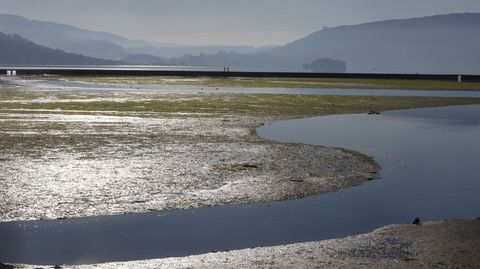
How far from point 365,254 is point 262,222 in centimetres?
376

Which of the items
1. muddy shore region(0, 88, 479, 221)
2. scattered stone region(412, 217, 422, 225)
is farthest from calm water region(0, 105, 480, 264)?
muddy shore region(0, 88, 479, 221)

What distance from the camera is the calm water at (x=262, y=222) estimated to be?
1329 cm

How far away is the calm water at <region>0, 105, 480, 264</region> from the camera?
13289 millimetres

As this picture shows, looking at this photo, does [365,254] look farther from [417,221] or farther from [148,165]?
[148,165]

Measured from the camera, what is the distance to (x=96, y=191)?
59.6 ft

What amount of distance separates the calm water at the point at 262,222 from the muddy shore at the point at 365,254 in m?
0.75

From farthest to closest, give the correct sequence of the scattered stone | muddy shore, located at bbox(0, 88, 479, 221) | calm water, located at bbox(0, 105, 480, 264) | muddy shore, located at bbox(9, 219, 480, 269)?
muddy shore, located at bbox(0, 88, 479, 221)
the scattered stone
calm water, located at bbox(0, 105, 480, 264)
muddy shore, located at bbox(9, 219, 480, 269)

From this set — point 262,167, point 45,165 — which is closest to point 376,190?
point 262,167

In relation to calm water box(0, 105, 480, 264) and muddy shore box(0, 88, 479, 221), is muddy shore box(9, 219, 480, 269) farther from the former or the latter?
muddy shore box(0, 88, 479, 221)

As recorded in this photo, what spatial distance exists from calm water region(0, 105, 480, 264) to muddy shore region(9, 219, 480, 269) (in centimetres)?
75

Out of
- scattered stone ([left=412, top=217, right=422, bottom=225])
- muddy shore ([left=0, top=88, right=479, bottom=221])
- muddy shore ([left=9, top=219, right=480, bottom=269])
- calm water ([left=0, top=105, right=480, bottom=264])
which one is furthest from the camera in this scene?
muddy shore ([left=0, top=88, right=479, bottom=221])

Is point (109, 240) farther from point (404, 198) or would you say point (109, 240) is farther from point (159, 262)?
point (404, 198)

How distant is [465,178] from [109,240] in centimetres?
1543

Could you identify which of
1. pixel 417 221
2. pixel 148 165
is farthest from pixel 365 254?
pixel 148 165
